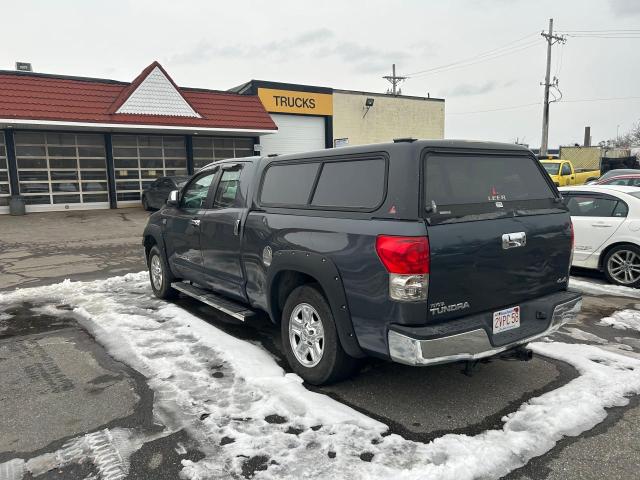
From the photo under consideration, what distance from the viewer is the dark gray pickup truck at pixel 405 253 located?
10.3 feet

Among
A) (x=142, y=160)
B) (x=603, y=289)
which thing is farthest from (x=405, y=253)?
(x=142, y=160)

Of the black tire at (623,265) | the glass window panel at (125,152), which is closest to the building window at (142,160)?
the glass window panel at (125,152)

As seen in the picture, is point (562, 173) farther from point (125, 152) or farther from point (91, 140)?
point (91, 140)

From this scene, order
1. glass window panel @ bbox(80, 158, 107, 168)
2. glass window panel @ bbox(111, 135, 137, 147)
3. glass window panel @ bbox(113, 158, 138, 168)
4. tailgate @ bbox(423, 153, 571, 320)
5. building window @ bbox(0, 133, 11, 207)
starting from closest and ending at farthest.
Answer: tailgate @ bbox(423, 153, 571, 320)
building window @ bbox(0, 133, 11, 207)
glass window panel @ bbox(80, 158, 107, 168)
glass window panel @ bbox(111, 135, 137, 147)
glass window panel @ bbox(113, 158, 138, 168)

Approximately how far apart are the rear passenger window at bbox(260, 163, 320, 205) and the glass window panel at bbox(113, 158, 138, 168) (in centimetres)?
1811

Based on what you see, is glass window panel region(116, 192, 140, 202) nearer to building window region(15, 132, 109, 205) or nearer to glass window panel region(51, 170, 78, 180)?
building window region(15, 132, 109, 205)

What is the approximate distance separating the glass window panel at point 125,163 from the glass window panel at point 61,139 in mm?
1740

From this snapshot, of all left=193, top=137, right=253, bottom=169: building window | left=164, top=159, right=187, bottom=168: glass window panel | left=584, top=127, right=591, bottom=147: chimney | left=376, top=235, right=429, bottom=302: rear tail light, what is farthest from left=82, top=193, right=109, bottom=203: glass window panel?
left=584, top=127, right=591, bottom=147: chimney

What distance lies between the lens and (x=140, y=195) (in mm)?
21641

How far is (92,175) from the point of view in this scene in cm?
2033

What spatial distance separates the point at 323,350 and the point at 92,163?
A: 19.3 m

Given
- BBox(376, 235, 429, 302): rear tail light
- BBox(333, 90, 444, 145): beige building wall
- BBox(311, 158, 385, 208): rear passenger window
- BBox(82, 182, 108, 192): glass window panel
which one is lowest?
BBox(376, 235, 429, 302): rear tail light

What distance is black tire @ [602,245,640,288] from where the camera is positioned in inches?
280

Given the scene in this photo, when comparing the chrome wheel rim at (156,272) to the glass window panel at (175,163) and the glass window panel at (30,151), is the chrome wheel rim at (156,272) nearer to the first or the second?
the glass window panel at (30,151)
